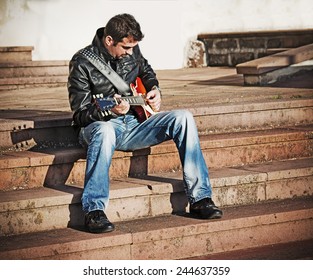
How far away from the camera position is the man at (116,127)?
218 inches

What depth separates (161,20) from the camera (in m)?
12.5

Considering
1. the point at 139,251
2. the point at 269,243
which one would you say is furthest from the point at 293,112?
the point at 139,251

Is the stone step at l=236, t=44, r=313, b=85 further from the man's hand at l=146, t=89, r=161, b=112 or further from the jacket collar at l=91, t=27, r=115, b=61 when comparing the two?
the jacket collar at l=91, t=27, r=115, b=61

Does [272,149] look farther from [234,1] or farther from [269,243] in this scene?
[234,1]

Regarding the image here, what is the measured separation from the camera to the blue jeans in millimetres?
5539

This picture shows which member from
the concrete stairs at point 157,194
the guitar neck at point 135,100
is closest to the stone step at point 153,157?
the concrete stairs at point 157,194

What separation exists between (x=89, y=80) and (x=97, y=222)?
1093mm

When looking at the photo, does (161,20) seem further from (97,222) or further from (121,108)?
(97,222)

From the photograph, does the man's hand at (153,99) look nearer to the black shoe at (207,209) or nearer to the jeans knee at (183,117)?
the jeans knee at (183,117)

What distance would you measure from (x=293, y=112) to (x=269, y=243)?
6.00 ft

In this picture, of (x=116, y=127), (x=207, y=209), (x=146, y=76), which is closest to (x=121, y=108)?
(x=116, y=127)
